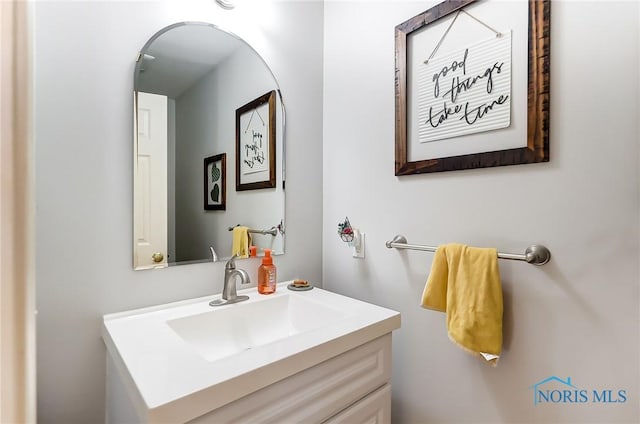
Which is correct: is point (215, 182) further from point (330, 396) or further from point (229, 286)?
point (330, 396)

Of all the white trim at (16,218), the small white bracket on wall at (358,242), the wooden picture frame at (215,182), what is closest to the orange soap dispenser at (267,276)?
the wooden picture frame at (215,182)

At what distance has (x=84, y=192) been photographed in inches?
35.8

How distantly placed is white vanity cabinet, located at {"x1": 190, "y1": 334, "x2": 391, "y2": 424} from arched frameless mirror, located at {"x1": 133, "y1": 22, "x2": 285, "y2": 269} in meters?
0.58

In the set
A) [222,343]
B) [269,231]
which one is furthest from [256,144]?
[222,343]

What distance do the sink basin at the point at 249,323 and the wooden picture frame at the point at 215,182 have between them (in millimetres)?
382

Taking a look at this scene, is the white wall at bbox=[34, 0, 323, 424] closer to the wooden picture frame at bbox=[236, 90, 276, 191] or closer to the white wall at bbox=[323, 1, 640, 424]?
the wooden picture frame at bbox=[236, 90, 276, 191]

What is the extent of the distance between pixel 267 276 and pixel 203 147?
55 cm

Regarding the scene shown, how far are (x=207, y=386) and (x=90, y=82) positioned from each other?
92cm

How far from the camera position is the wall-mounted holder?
4.34ft

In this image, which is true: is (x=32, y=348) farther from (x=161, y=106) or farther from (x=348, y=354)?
(x=161, y=106)

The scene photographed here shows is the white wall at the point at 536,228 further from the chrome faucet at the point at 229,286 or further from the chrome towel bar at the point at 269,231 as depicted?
the chrome faucet at the point at 229,286

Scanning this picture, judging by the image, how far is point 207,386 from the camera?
1.97ft

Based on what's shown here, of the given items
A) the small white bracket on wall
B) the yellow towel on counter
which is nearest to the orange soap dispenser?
the small white bracket on wall

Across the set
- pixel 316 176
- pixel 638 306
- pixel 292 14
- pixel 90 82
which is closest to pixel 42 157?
pixel 90 82
